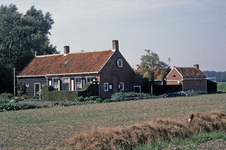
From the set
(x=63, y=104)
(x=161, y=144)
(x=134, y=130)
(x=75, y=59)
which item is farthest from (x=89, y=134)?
(x=75, y=59)

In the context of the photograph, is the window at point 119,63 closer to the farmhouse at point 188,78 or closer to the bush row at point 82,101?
the bush row at point 82,101

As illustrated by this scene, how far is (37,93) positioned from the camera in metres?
38.8

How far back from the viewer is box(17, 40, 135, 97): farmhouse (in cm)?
3703

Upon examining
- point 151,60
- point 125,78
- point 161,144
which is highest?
point 151,60

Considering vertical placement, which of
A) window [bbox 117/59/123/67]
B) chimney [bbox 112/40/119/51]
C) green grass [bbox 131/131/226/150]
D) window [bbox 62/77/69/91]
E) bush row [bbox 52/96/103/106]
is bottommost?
green grass [bbox 131/131/226/150]

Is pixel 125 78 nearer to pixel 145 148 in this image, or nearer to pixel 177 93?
pixel 177 93

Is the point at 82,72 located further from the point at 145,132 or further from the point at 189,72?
the point at 145,132

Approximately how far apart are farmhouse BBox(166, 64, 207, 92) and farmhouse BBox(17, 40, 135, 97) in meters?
10.4

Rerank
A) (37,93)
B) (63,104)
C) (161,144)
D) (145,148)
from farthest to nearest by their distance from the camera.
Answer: (37,93)
(63,104)
(161,144)
(145,148)

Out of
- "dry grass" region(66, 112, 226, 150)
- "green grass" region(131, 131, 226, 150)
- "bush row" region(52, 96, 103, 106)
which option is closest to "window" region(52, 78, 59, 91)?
"bush row" region(52, 96, 103, 106)

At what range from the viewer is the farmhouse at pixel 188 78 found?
47.1 m

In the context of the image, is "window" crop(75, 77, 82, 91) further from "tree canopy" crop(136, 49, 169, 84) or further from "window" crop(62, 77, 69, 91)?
"tree canopy" crop(136, 49, 169, 84)

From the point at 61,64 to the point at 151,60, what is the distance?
13460 millimetres

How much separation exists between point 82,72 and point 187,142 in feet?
93.7
